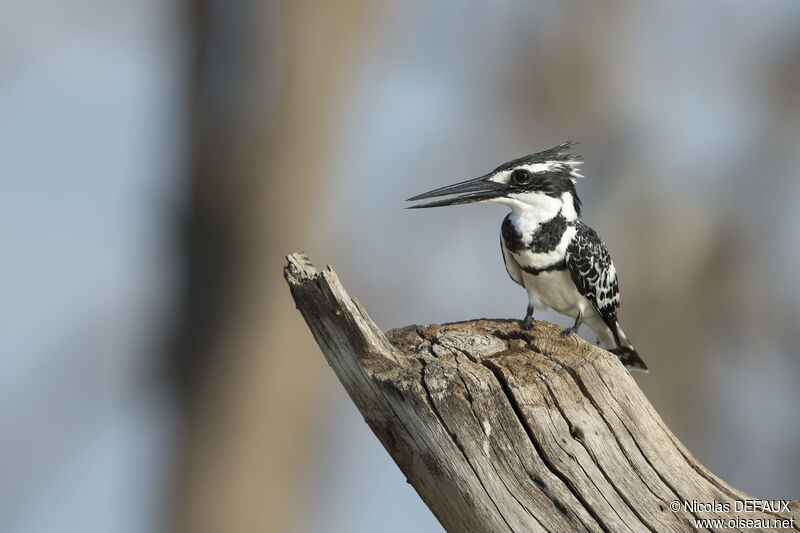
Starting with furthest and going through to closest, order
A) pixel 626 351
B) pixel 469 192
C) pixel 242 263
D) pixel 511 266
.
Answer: pixel 242 263 → pixel 626 351 → pixel 511 266 → pixel 469 192

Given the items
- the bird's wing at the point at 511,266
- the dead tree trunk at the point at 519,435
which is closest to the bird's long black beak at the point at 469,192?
the bird's wing at the point at 511,266

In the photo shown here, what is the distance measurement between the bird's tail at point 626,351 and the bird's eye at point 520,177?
1.21 metres

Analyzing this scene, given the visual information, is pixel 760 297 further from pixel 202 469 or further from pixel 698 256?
pixel 202 469

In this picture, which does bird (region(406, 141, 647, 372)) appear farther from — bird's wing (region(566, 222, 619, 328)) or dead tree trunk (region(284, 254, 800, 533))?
dead tree trunk (region(284, 254, 800, 533))

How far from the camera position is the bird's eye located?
5.35 metres

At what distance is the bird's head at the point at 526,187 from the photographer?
17.3 feet

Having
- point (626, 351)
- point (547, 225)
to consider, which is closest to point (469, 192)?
point (547, 225)

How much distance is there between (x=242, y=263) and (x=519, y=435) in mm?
4724

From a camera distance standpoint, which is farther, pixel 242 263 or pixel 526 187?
pixel 242 263

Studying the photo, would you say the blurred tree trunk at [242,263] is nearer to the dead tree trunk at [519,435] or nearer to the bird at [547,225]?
the bird at [547,225]

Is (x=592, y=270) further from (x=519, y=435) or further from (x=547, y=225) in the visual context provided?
(x=519, y=435)

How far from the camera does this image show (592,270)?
545cm

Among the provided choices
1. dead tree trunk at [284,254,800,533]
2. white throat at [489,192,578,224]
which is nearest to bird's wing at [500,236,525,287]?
white throat at [489,192,578,224]

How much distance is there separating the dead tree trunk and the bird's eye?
1.68 m
